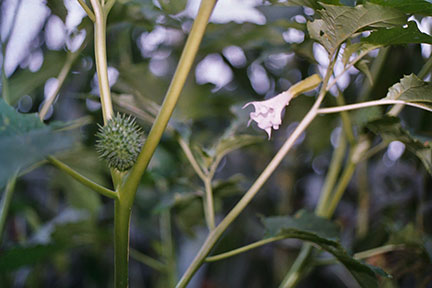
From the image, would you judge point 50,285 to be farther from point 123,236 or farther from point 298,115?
point 123,236

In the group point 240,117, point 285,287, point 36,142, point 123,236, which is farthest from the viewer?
point 240,117

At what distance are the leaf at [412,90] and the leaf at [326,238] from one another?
0.50 feet

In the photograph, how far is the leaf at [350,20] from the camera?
33cm

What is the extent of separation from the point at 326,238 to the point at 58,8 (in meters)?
0.44

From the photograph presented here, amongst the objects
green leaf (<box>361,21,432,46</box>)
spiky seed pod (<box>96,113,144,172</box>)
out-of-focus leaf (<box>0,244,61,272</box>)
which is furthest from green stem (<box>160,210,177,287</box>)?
green leaf (<box>361,21,432,46</box>)

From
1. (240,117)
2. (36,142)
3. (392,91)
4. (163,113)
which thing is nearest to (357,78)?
(240,117)

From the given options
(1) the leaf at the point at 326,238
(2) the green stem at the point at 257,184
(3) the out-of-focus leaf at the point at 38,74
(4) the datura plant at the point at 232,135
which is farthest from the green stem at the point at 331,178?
(3) the out-of-focus leaf at the point at 38,74

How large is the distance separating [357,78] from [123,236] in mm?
689

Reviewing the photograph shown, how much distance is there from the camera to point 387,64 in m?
0.71

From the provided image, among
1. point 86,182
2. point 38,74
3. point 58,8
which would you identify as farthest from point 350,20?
point 38,74

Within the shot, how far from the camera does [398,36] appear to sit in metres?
0.34

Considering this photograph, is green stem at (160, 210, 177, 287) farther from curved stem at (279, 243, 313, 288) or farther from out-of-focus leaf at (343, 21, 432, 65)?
out-of-focus leaf at (343, 21, 432, 65)

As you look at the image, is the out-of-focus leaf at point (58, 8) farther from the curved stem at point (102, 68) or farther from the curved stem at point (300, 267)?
the curved stem at point (300, 267)

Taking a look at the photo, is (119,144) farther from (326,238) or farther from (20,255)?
(20,255)
